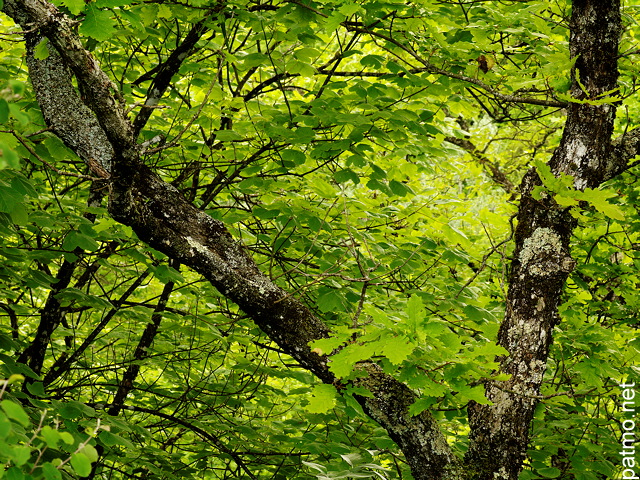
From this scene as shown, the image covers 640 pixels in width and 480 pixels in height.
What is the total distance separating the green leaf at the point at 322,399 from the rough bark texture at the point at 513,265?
1.01 feet

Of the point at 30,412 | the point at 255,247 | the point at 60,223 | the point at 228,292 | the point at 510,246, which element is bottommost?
the point at 30,412

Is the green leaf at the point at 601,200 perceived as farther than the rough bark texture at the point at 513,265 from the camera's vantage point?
No

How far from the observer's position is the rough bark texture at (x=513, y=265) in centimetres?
258

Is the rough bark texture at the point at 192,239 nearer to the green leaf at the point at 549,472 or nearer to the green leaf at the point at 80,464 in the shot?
the green leaf at the point at 549,472

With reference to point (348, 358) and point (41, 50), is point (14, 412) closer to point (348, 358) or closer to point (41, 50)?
point (348, 358)

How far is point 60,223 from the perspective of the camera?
3160 millimetres

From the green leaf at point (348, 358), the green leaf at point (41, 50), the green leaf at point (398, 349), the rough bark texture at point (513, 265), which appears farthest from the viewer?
the rough bark texture at point (513, 265)

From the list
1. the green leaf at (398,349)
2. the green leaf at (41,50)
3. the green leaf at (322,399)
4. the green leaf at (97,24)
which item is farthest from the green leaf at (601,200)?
the green leaf at (41,50)

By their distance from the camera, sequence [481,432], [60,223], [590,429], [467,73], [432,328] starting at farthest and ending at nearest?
[590,429]
[467,73]
[60,223]
[481,432]
[432,328]

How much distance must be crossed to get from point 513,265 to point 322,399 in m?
1.28

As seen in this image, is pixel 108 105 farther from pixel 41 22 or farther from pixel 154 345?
pixel 154 345

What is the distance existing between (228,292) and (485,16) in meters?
2.40

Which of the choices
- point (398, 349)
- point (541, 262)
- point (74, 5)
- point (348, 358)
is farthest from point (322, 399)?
point (74, 5)

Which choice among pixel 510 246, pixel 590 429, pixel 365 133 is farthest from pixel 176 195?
pixel 510 246
